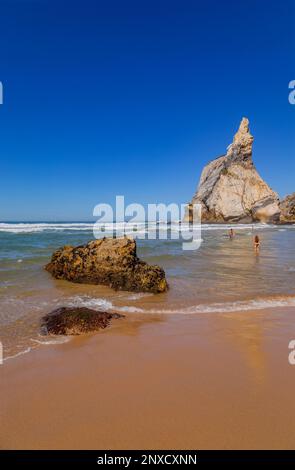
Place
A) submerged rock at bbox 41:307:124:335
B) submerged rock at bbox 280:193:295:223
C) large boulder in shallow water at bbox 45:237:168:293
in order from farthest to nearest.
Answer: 1. submerged rock at bbox 280:193:295:223
2. large boulder in shallow water at bbox 45:237:168:293
3. submerged rock at bbox 41:307:124:335

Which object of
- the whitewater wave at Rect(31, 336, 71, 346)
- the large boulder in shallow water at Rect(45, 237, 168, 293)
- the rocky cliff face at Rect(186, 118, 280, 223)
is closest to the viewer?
the whitewater wave at Rect(31, 336, 71, 346)

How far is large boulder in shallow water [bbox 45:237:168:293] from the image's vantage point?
340 inches

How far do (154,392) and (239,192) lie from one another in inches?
3148

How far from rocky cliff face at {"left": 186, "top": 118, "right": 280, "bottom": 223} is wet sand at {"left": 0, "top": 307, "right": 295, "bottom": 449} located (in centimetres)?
7314

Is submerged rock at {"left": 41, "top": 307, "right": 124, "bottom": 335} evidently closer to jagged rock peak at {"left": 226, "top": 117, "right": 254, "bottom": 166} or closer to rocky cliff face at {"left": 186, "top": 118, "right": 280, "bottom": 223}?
rocky cliff face at {"left": 186, "top": 118, "right": 280, "bottom": 223}

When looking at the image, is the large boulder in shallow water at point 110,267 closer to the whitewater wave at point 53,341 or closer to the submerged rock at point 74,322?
the submerged rock at point 74,322

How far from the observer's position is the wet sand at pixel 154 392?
2.59 meters

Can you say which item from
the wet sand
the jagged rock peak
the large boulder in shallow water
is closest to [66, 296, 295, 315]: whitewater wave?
the wet sand

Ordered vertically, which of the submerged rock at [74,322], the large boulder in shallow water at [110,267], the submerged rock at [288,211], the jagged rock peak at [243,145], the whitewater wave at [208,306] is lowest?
the whitewater wave at [208,306]

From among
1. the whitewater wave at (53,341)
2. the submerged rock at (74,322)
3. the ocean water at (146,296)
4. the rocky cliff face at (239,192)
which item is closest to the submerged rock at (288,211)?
the rocky cliff face at (239,192)

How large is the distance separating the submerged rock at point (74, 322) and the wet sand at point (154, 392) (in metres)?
0.30

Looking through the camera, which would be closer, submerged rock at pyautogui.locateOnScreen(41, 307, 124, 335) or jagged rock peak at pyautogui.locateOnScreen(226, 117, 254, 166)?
submerged rock at pyautogui.locateOnScreen(41, 307, 124, 335)

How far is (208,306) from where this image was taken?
6.85 metres
